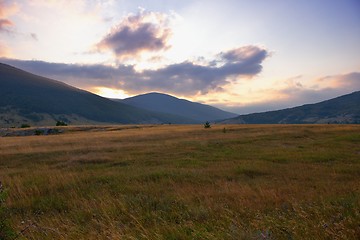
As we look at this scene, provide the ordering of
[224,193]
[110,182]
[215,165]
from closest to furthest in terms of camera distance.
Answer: [224,193]
[110,182]
[215,165]

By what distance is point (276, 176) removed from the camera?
1410cm

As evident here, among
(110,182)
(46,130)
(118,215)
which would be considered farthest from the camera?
(46,130)

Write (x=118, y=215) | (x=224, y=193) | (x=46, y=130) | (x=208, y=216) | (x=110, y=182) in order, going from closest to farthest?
(x=208, y=216), (x=118, y=215), (x=224, y=193), (x=110, y=182), (x=46, y=130)

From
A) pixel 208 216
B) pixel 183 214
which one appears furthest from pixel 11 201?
pixel 208 216

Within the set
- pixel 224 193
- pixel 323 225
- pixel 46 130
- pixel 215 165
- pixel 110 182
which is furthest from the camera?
pixel 46 130

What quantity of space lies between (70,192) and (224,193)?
6.13 meters

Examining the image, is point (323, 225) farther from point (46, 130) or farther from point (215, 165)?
point (46, 130)

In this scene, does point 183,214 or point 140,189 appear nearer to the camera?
point 183,214

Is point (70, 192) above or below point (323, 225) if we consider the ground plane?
below

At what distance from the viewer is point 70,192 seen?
12.0 metres

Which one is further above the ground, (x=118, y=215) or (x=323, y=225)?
(x=323, y=225)

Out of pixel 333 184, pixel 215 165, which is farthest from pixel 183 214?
pixel 215 165

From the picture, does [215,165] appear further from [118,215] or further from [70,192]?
[118,215]

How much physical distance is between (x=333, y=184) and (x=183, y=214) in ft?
23.0
